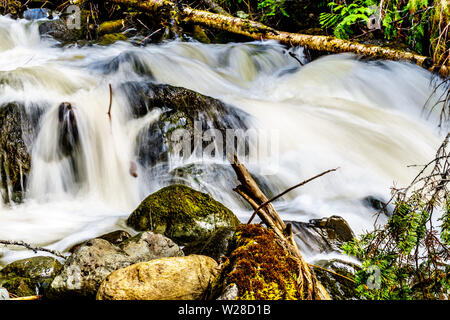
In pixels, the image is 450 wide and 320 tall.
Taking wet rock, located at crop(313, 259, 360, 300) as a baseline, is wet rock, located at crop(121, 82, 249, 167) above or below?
above

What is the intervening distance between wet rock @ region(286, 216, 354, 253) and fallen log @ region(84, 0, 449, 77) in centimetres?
457

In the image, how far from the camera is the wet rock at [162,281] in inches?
86.1

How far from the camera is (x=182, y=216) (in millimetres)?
3877

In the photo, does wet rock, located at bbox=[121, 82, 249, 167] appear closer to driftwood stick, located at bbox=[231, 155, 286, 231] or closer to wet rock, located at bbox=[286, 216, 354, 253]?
wet rock, located at bbox=[286, 216, 354, 253]

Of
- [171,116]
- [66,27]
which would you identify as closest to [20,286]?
[171,116]

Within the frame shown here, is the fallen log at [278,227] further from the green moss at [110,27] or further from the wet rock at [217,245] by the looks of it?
the green moss at [110,27]

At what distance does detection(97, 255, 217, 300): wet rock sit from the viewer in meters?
2.19

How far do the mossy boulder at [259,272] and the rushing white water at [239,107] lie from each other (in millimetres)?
2853

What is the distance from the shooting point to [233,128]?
609 cm

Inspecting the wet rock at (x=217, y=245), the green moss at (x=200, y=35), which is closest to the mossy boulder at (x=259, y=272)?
the wet rock at (x=217, y=245)

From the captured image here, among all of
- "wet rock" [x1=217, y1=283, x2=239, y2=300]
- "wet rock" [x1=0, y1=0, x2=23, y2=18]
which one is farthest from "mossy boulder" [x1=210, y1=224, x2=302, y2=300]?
"wet rock" [x1=0, y1=0, x2=23, y2=18]

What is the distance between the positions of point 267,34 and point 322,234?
231 inches
